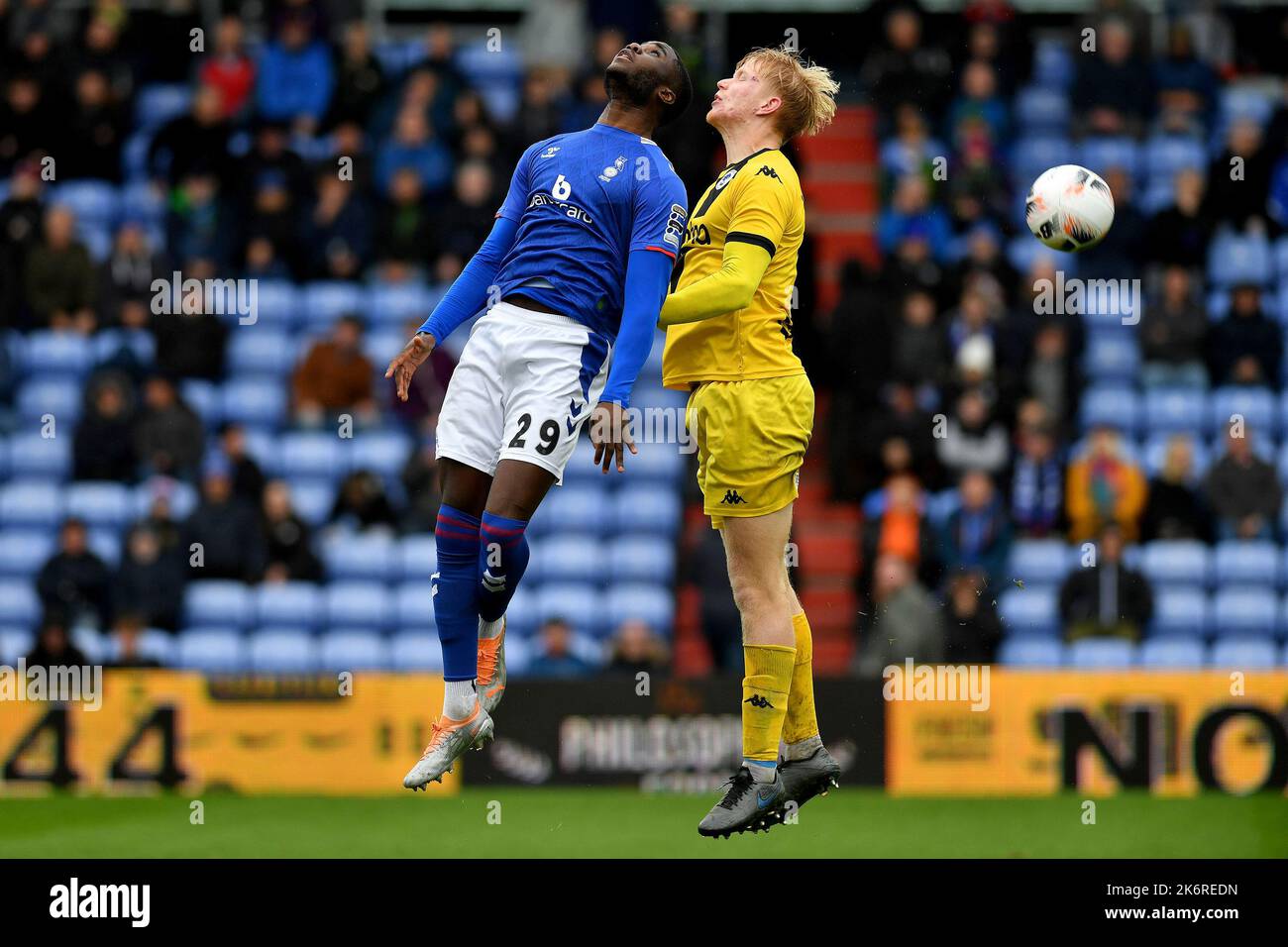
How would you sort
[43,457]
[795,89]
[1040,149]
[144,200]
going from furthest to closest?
1. [144,200]
2. [43,457]
3. [1040,149]
4. [795,89]

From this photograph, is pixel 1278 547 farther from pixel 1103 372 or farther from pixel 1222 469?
pixel 1103 372

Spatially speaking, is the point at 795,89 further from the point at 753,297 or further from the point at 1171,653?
the point at 1171,653

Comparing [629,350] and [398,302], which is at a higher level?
[398,302]

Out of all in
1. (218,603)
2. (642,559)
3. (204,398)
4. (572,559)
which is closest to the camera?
(642,559)

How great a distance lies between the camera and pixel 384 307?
501 inches

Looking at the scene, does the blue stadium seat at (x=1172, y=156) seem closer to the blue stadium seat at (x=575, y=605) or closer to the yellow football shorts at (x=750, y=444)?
the blue stadium seat at (x=575, y=605)

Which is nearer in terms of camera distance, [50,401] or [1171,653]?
[1171,653]

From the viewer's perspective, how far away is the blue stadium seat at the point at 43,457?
559 inches

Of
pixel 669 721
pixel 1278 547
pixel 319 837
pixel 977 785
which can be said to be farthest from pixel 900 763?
pixel 319 837

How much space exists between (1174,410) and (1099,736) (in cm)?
217

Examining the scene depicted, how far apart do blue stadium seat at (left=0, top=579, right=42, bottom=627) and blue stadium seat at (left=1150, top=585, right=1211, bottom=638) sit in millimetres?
7242

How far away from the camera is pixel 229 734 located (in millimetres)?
12984

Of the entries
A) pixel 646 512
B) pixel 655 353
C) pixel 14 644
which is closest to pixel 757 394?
pixel 655 353

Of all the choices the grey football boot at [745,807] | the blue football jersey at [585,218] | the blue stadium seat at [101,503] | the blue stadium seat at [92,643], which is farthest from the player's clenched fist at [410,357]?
the blue stadium seat at [101,503]
